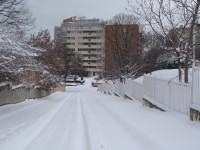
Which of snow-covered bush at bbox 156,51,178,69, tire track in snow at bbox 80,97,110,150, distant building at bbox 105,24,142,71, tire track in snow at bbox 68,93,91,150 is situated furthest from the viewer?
distant building at bbox 105,24,142,71

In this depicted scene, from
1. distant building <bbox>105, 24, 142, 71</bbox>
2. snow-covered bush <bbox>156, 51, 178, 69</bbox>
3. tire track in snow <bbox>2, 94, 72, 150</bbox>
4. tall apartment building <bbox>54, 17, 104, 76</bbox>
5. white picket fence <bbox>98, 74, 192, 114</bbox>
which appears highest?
tall apartment building <bbox>54, 17, 104, 76</bbox>

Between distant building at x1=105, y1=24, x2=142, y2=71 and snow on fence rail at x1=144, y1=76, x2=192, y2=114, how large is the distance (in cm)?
2311

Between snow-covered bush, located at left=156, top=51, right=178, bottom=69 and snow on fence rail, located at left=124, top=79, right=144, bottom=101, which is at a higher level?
snow-covered bush, located at left=156, top=51, right=178, bottom=69

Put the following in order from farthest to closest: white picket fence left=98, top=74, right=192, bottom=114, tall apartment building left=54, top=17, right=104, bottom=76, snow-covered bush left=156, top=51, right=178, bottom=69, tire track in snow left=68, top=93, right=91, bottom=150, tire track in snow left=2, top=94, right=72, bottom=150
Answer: tall apartment building left=54, top=17, right=104, bottom=76 < snow-covered bush left=156, top=51, right=178, bottom=69 < white picket fence left=98, top=74, right=192, bottom=114 < tire track in snow left=2, top=94, right=72, bottom=150 < tire track in snow left=68, top=93, right=91, bottom=150

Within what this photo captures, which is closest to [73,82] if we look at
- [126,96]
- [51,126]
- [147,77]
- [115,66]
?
[115,66]

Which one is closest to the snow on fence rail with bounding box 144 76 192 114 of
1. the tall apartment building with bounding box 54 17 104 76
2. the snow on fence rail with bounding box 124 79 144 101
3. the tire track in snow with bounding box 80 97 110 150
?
→ the snow on fence rail with bounding box 124 79 144 101

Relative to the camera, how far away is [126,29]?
47.6 m

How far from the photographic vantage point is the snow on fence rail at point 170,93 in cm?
1505

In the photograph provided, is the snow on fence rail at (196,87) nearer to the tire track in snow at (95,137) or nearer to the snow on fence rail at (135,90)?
the tire track in snow at (95,137)

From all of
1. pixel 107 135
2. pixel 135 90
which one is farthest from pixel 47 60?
pixel 107 135

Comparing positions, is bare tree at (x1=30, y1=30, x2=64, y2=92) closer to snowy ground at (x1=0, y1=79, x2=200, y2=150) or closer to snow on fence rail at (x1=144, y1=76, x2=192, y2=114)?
snow on fence rail at (x1=144, y1=76, x2=192, y2=114)

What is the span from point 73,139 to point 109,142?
46.3 inches

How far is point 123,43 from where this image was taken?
156 ft

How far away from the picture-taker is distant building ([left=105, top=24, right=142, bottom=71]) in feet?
151
